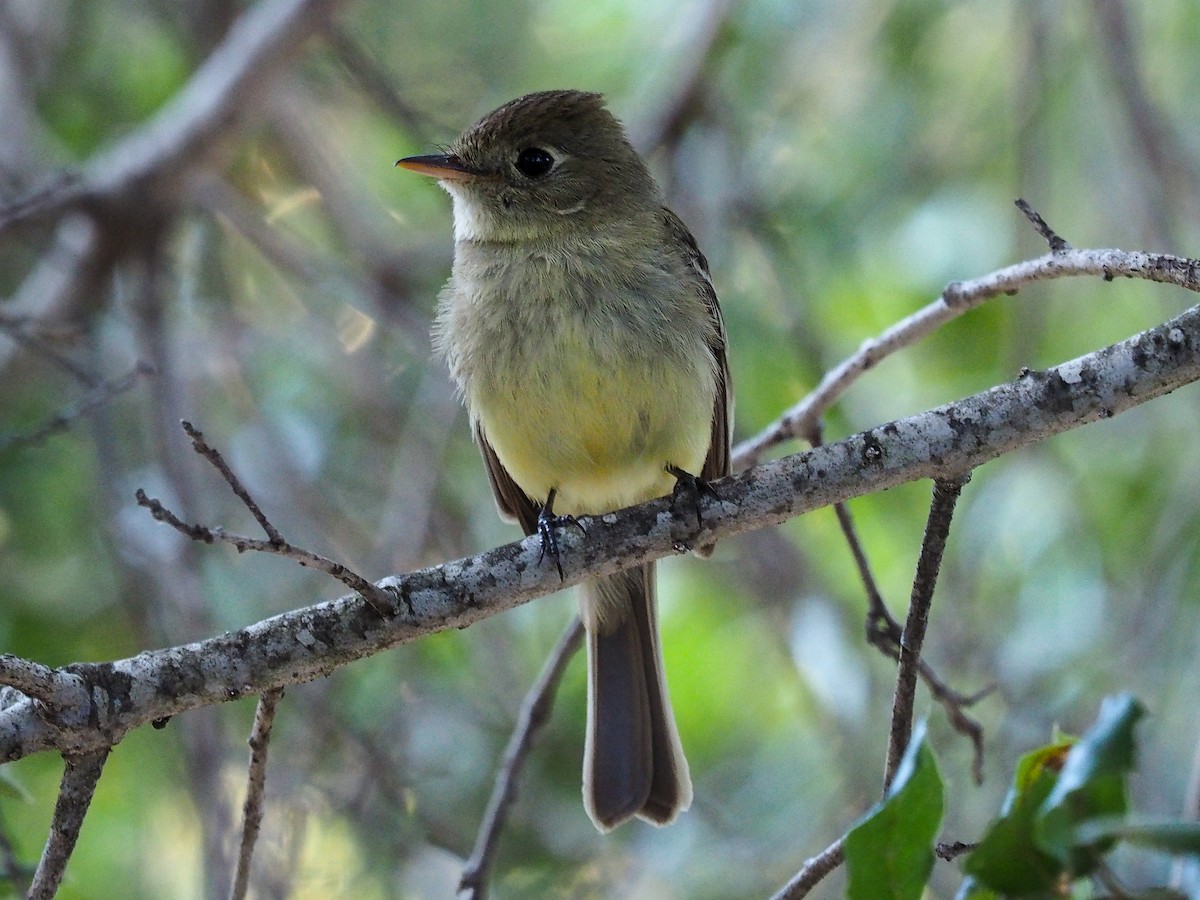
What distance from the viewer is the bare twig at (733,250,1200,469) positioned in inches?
89.9

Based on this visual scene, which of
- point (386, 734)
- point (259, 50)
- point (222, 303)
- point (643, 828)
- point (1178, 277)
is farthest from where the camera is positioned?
Result: point (222, 303)

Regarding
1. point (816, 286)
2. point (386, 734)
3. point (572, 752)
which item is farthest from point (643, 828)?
point (816, 286)

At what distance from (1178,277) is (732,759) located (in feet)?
10.2

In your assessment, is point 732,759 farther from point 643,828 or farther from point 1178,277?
point 1178,277

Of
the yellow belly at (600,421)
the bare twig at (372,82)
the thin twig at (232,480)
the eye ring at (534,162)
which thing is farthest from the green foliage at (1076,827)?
the bare twig at (372,82)

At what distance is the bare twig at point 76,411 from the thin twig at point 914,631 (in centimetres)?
198

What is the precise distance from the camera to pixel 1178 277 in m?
2.25

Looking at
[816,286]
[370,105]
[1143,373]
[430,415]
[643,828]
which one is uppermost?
[370,105]

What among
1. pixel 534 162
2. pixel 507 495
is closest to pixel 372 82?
pixel 534 162

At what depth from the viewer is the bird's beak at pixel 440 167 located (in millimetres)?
3832

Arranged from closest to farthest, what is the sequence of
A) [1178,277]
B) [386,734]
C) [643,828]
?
[1178,277] → [386,734] → [643,828]

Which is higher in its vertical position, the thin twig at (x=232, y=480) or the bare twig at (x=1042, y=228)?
the bare twig at (x=1042, y=228)

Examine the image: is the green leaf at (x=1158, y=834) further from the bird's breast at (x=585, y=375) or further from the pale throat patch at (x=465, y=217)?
the pale throat patch at (x=465, y=217)

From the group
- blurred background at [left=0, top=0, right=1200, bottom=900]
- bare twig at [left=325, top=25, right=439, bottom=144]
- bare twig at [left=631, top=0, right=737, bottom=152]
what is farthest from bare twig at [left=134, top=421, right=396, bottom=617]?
bare twig at [left=631, top=0, right=737, bottom=152]
